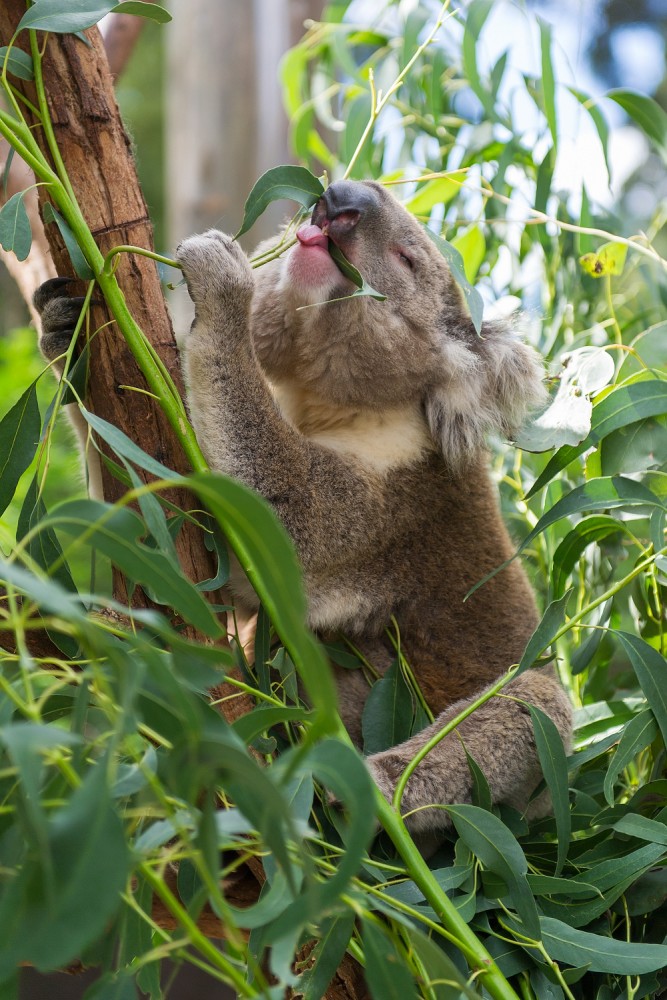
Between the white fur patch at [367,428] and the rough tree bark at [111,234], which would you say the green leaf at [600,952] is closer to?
the rough tree bark at [111,234]

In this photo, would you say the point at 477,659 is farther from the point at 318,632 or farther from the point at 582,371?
the point at 582,371

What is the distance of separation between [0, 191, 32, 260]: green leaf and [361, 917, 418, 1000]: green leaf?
3.58 feet

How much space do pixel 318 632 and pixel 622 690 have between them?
0.97 meters

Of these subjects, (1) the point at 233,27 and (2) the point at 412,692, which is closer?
(2) the point at 412,692

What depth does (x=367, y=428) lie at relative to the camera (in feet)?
7.95

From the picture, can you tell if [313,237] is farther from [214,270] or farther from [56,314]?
[56,314]

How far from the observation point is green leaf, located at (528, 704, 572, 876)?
66.0 inches

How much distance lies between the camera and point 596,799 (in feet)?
7.12

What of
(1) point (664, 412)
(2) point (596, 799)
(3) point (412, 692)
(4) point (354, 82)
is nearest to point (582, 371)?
(1) point (664, 412)

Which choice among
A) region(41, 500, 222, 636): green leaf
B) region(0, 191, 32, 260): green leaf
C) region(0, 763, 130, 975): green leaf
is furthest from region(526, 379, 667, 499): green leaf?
region(0, 763, 130, 975): green leaf

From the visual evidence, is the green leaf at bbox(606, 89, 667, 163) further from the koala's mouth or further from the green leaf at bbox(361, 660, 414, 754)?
the green leaf at bbox(361, 660, 414, 754)

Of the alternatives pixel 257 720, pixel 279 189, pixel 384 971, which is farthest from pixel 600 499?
pixel 384 971

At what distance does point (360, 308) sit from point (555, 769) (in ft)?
3.76

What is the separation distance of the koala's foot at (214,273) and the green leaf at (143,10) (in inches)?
15.9
